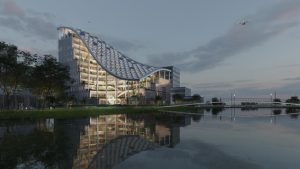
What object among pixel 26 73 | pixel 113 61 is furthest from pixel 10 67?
pixel 113 61

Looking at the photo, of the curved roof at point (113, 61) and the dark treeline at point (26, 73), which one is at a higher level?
the curved roof at point (113, 61)

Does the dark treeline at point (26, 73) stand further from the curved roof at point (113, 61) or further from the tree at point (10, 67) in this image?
the curved roof at point (113, 61)

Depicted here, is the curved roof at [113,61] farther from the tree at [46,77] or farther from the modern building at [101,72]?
the tree at [46,77]

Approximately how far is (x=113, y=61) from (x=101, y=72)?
900cm

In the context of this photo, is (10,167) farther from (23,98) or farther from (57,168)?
(23,98)

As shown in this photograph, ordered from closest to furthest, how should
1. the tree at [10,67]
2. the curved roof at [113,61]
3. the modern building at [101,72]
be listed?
1. the tree at [10,67]
2. the modern building at [101,72]
3. the curved roof at [113,61]

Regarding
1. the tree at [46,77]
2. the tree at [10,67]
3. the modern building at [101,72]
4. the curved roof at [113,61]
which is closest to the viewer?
the tree at [10,67]

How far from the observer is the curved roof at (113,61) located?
159 meters

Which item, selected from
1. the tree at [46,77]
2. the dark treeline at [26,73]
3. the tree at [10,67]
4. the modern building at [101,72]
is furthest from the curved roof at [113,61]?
the tree at [10,67]

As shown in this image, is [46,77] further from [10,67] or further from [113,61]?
[113,61]

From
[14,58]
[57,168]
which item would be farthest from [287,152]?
[14,58]

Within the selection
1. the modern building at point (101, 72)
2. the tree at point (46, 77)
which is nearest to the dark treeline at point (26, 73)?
the tree at point (46, 77)

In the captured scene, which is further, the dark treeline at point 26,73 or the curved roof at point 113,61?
the curved roof at point 113,61

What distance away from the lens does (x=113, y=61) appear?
166000 millimetres
